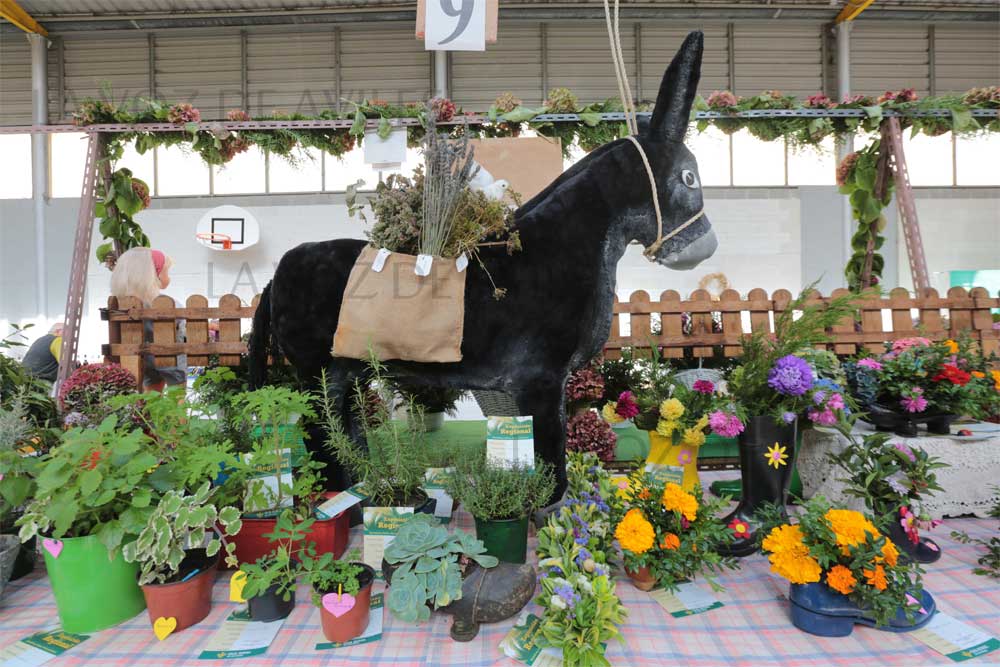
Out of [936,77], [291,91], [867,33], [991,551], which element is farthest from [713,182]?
[991,551]

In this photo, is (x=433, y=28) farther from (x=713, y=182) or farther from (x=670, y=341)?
(x=713, y=182)

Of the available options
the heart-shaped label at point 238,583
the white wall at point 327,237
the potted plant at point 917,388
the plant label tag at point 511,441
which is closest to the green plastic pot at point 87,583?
the heart-shaped label at point 238,583

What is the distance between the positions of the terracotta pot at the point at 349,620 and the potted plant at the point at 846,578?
1.01m

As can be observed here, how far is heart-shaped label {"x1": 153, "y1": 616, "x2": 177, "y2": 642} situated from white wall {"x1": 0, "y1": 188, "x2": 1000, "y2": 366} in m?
6.91

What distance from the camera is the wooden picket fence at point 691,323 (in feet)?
8.79

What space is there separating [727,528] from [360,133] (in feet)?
7.82

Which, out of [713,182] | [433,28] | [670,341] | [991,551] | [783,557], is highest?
[713,182]

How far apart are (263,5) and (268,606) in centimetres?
844

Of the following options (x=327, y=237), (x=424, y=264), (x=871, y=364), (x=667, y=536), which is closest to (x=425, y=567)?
(x=667, y=536)

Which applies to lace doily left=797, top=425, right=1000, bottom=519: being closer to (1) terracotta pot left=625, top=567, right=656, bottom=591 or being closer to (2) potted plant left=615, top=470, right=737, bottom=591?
(2) potted plant left=615, top=470, right=737, bottom=591

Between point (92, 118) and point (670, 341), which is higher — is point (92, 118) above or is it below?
above

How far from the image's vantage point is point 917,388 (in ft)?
6.21

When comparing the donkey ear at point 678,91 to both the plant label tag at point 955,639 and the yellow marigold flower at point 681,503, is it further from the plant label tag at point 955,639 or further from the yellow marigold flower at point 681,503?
the plant label tag at point 955,639

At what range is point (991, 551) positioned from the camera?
64.2 inches
